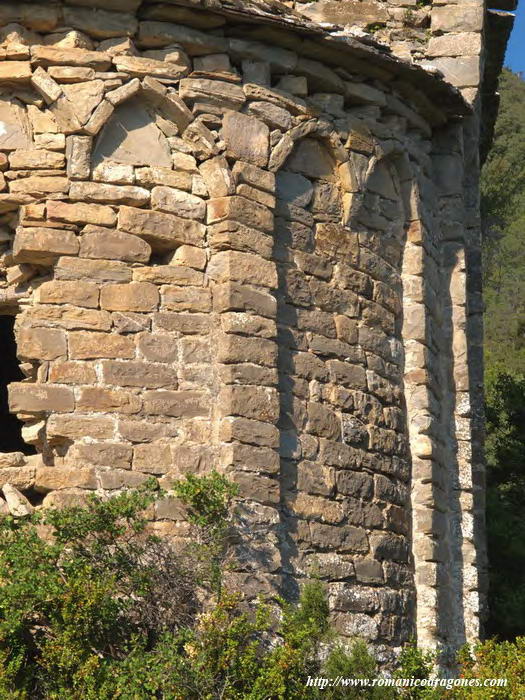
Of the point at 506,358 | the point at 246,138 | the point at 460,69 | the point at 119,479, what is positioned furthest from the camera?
the point at 506,358

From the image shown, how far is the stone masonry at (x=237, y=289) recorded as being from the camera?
733cm

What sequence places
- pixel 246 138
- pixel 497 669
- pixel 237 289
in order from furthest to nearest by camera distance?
1. pixel 246 138
2. pixel 237 289
3. pixel 497 669

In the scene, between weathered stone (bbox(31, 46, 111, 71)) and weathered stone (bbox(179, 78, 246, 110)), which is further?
weathered stone (bbox(179, 78, 246, 110))

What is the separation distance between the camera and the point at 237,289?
300 inches

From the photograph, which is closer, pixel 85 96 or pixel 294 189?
pixel 85 96

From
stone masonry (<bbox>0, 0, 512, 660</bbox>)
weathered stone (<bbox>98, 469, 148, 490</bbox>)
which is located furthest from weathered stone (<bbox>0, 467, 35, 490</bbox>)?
weathered stone (<bbox>98, 469, 148, 490</bbox>)

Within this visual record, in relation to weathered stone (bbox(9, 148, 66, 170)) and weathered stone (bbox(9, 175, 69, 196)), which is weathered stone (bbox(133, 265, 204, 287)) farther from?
weathered stone (bbox(9, 148, 66, 170))

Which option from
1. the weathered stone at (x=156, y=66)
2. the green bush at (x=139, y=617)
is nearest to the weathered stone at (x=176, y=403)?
the green bush at (x=139, y=617)

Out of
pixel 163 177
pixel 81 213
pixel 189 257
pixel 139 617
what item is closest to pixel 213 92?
pixel 163 177

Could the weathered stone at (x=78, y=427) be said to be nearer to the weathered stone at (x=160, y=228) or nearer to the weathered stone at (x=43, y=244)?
the weathered stone at (x=43, y=244)

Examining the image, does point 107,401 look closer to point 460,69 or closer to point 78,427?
point 78,427

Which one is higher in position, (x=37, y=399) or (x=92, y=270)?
(x=92, y=270)

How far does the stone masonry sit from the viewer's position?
7332 mm

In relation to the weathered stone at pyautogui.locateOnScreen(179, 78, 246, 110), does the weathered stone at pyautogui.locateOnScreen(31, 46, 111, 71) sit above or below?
above
